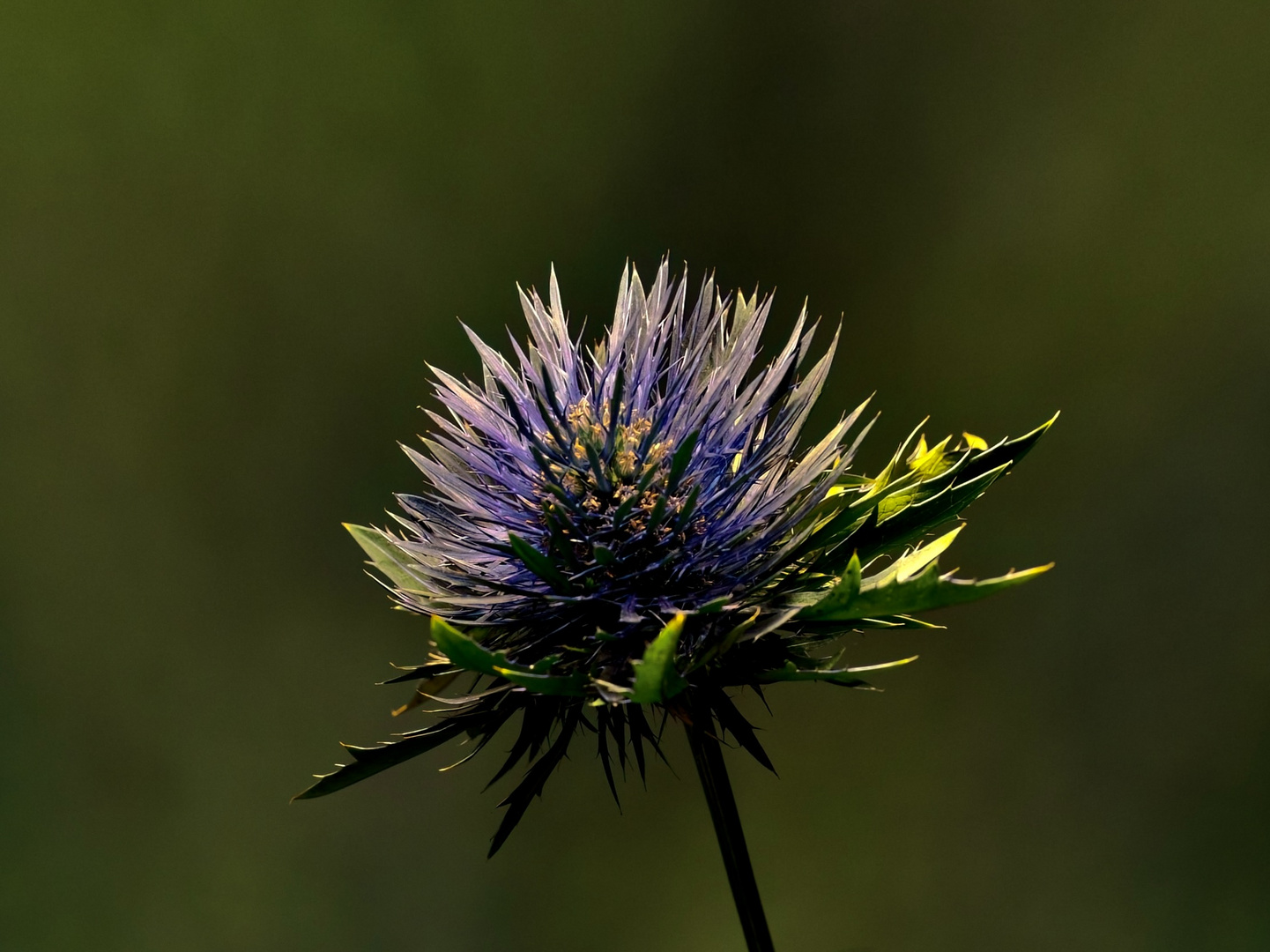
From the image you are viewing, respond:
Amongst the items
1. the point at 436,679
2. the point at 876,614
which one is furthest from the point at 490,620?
the point at 876,614

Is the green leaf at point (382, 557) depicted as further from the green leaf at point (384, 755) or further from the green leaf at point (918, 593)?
the green leaf at point (918, 593)

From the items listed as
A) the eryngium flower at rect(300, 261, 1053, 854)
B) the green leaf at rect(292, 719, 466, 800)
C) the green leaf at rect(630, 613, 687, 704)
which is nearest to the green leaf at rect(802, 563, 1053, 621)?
the eryngium flower at rect(300, 261, 1053, 854)

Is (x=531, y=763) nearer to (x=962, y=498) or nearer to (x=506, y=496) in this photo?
(x=506, y=496)

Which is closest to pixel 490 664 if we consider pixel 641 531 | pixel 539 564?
pixel 539 564

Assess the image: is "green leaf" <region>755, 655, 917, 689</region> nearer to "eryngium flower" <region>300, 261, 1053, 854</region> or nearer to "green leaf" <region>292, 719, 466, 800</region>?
"eryngium flower" <region>300, 261, 1053, 854</region>

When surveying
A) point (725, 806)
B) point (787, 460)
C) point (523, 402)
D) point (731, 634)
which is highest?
point (523, 402)

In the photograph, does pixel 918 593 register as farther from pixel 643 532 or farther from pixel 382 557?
pixel 382 557

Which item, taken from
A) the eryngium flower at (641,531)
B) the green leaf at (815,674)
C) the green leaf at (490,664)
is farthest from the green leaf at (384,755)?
the green leaf at (815,674)
